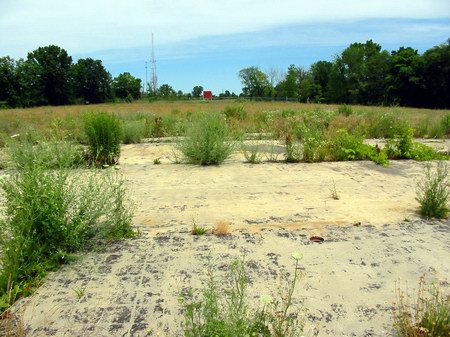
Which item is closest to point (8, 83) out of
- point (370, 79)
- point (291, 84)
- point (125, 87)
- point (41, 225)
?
point (125, 87)

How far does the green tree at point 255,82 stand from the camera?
7381cm

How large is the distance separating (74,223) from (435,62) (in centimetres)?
5056

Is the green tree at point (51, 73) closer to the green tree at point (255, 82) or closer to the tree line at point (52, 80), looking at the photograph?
the tree line at point (52, 80)

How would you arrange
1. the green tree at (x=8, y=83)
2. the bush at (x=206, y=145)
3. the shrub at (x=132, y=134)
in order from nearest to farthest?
the bush at (x=206, y=145)
the shrub at (x=132, y=134)
the green tree at (x=8, y=83)

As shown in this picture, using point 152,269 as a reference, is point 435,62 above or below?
above

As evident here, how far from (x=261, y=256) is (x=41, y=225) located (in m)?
1.90

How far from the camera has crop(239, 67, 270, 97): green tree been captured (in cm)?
7381

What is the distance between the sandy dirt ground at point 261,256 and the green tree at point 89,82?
68194mm

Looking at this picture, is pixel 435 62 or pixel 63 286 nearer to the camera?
pixel 63 286

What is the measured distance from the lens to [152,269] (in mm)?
3244

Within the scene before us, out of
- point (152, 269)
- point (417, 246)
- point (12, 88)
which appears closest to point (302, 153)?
point (417, 246)

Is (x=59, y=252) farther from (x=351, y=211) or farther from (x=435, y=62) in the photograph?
(x=435, y=62)

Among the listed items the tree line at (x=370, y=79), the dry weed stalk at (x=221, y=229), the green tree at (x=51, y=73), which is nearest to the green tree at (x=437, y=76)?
the tree line at (x=370, y=79)

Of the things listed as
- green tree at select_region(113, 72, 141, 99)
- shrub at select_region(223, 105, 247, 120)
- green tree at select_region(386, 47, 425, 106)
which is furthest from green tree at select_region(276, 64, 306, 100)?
shrub at select_region(223, 105, 247, 120)
